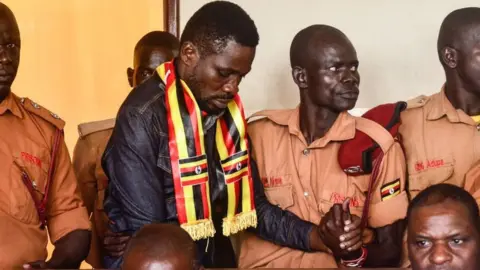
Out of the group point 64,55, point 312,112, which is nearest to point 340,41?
point 312,112

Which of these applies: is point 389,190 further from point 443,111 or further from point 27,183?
point 27,183

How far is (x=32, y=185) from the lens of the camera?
8.31 ft

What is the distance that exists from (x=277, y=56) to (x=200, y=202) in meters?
1.27

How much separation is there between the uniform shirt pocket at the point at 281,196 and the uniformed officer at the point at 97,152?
61 cm

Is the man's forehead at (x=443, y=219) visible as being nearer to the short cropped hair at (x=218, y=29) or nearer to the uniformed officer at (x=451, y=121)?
the uniformed officer at (x=451, y=121)

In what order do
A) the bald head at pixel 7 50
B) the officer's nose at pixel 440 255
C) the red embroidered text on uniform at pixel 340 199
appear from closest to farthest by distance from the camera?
the officer's nose at pixel 440 255 → the bald head at pixel 7 50 → the red embroidered text on uniform at pixel 340 199

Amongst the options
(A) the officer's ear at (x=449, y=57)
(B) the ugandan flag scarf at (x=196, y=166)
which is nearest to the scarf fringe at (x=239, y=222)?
(B) the ugandan flag scarf at (x=196, y=166)

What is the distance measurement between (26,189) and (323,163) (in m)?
0.89

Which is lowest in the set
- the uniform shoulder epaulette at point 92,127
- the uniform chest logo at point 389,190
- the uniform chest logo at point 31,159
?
the uniform chest logo at point 389,190

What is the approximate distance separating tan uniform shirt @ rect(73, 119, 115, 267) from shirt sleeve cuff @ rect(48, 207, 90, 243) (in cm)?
37

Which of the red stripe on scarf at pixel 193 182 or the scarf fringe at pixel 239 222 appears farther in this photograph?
the scarf fringe at pixel 239 222

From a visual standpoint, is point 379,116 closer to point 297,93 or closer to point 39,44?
point 297,93

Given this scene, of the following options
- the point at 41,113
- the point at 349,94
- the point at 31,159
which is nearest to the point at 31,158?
the point at 31,159

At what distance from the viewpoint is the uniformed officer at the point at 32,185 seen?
96.7 inches
